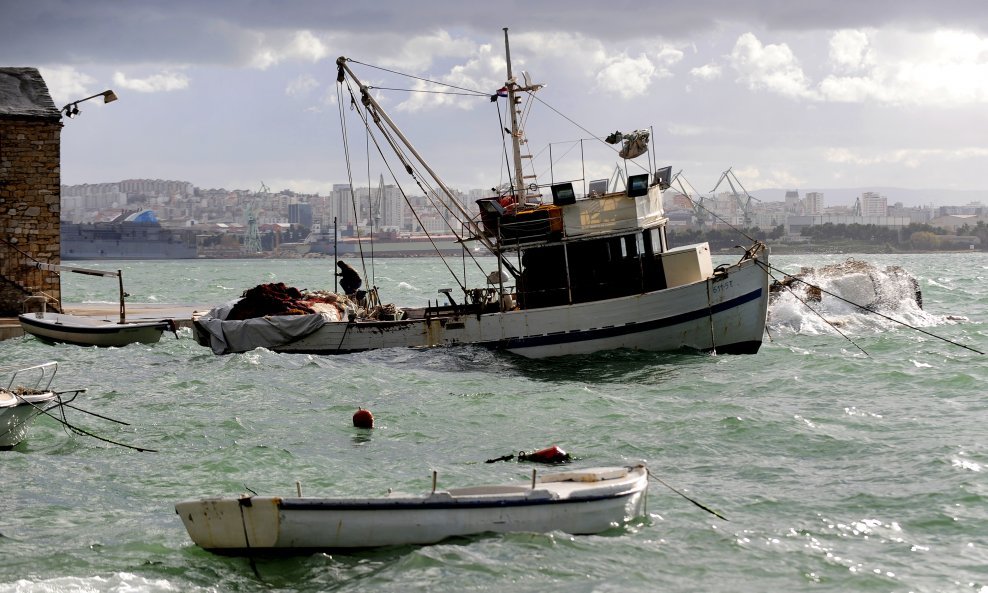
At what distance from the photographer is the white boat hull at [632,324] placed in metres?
25.8

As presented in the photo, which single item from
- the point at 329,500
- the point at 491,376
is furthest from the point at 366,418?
the point at 329,500

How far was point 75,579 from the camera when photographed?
11.5 m

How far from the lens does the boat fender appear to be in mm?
15672

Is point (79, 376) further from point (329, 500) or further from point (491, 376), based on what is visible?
point (329, 500)

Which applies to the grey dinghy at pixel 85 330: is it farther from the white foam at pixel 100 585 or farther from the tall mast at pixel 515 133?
the white foam at pixel 100 585

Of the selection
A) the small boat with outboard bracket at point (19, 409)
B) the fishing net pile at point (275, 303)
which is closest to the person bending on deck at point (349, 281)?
the fishing net pile at point (275, 303)

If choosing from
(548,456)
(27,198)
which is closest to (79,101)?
(27,198)

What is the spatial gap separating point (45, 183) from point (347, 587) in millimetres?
27324

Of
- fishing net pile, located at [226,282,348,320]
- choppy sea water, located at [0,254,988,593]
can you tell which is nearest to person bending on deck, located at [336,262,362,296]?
fishing net pile, located at [226,282,348,320]

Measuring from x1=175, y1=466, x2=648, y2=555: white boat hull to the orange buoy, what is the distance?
6965 millimetres

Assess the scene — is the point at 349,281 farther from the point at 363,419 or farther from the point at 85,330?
the point at 363,419

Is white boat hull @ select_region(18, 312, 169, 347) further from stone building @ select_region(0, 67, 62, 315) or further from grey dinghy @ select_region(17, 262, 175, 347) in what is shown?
stone building @ select_region(0, 67, 62, 315)

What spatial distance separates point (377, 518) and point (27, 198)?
26705 millimetres

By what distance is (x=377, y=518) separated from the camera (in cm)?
1167
